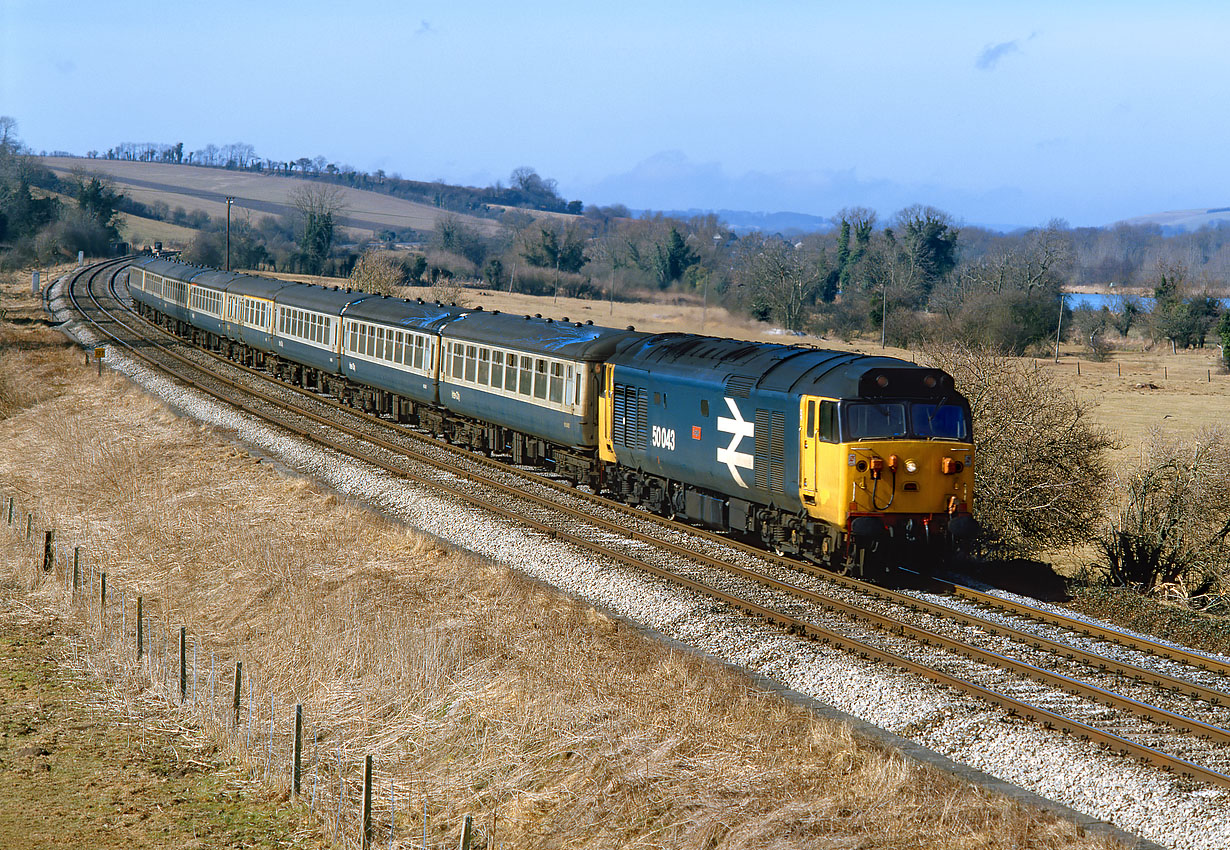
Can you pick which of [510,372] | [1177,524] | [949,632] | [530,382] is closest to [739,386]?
[949,632]

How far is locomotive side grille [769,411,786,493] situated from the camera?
17.6 metres

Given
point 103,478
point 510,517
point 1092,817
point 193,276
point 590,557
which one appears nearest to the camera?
point 1092,817

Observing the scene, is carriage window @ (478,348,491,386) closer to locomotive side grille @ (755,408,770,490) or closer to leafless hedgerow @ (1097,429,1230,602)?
locomotive side grille @ (755,408,770,490)

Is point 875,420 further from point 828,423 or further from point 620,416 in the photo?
point 620,416

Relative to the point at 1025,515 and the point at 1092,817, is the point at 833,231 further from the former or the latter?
the point at 1092,817

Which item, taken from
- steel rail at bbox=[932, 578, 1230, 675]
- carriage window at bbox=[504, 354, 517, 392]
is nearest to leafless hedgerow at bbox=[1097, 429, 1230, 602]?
steel rail at bbox=[932, 578, 1230, 675]

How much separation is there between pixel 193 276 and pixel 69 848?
153 feet

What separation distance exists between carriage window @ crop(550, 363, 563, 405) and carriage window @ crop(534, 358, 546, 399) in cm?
40

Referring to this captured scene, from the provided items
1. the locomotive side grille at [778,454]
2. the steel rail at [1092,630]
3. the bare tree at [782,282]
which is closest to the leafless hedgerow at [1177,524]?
the steel rail at [1092,630]

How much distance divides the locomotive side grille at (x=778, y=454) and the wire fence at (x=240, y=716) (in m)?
8.13

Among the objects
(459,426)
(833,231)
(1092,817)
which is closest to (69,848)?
(1092,817)

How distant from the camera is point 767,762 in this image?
10.9 meters

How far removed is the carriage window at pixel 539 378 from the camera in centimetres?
2497

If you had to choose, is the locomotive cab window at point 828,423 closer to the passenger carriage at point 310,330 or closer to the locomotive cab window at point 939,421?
the locomotive cab window at point 939,421
